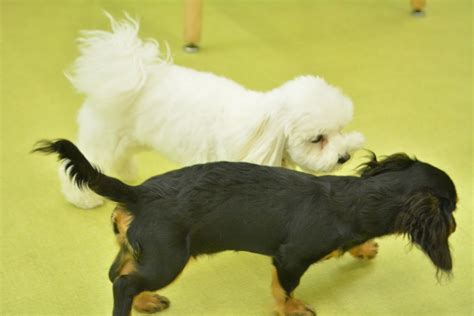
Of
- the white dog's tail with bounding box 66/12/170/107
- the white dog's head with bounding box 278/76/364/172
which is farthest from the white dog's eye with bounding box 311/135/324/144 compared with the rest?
the white dog's tail with bounding box 66/12/170/107

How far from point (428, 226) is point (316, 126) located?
466mm

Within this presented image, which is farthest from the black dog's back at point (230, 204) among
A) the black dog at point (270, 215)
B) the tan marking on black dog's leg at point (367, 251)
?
the tan marking on black dog's leg at point (367, 251)

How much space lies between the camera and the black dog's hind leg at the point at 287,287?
5.41 feet

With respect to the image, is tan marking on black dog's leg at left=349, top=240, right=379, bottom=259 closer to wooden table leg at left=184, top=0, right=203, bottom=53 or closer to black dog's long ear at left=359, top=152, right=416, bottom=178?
black dog's long ear at left=359, top=152, right=416, bottom=178

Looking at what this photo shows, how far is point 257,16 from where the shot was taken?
3.59 metres

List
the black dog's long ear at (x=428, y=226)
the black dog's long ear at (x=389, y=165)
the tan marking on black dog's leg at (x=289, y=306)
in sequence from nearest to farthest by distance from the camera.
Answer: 1. the black dog's long ear at (x=428, y=226)
2. the black dog's long ear at (x=389, y=165)
3. the tan marking on black dog's leg at (x=289, y=306)

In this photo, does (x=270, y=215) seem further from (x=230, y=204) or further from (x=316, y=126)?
(x=316, y=126)

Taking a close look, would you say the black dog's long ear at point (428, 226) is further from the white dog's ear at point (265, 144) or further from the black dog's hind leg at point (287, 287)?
the white dog's ear at point (265, 144)

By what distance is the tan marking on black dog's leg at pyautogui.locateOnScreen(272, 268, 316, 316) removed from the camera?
Result: 1.74 meters

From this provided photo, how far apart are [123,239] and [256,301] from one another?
484mm

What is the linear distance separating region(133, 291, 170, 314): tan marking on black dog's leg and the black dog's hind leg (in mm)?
319

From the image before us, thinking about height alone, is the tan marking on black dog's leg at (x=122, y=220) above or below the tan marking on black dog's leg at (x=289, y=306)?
above

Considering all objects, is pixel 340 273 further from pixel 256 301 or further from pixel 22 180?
pixel 22 180

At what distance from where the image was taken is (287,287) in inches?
66.8
